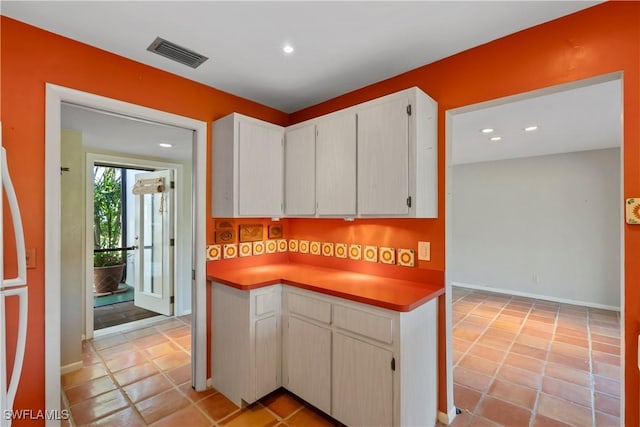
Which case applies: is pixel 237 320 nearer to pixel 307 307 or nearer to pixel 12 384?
pixel 307 307

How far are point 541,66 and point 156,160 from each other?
4.11 meters

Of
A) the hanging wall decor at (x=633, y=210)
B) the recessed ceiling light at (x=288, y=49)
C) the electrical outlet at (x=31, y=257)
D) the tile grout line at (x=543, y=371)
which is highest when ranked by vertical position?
the recessed ceiling light at (x=288, y=49)

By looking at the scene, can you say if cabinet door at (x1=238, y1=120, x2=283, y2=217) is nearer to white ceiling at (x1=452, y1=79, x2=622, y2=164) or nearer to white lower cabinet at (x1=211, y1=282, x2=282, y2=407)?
white lower cabinet at (x1=211, y1=282, x2=282, y2=407)

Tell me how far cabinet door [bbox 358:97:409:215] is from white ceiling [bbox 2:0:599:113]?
38 centimetres

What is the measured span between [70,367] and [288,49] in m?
3.28

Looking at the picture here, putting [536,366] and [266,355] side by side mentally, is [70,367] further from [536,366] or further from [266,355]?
[536,366]

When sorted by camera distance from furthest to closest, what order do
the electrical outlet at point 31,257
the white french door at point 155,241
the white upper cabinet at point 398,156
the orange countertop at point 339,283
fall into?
1. the white french door at point 155,241
2. the white upper cabinet at point 398,156
3. the orange countertop at point 339,283
4. the electrical outlet at point 31,257

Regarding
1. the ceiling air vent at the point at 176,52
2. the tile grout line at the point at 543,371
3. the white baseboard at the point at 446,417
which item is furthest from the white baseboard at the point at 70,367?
the tile grout line at the point at 543,371

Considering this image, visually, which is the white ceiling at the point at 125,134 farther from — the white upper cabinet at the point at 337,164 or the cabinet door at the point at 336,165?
the cabinet door at the point at 336,165

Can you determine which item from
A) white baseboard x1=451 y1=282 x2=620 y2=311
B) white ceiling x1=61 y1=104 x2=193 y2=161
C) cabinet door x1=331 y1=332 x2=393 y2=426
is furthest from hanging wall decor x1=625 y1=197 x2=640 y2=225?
white baseboard x1=451 y1=282 x2=620 y2=311

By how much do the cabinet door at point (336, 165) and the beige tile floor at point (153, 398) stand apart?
148cm

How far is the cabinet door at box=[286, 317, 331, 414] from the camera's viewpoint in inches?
75.3

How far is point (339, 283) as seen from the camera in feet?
6.78

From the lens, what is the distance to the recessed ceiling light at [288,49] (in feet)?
5.95
